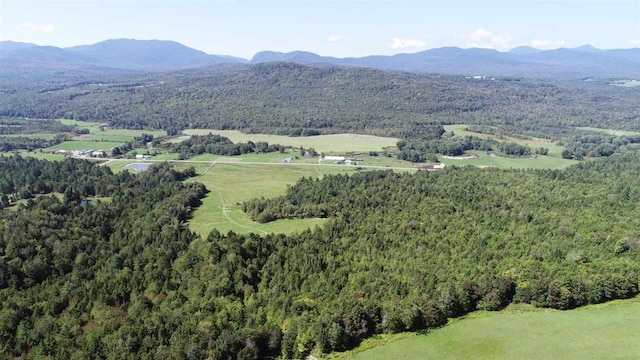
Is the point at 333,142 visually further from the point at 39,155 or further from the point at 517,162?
the point at 39,155

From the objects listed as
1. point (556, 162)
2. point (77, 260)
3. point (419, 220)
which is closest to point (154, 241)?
point (77, 260)

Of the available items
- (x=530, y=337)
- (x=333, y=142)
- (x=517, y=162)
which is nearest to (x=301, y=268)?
(x=530, y=337)

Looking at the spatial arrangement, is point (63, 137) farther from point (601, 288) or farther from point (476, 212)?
point (601, 288)

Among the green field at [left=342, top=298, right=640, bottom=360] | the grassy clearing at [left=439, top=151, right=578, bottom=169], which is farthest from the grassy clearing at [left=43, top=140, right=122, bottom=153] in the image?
the green field at [left=342, top=298, right=640, bottom=360]

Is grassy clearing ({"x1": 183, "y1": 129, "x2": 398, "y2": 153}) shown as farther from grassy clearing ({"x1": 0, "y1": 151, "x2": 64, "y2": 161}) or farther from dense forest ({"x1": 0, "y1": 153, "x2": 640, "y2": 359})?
dense forest ({"x1": 0, "y1": 153, "x2": 640, "y2": 359})

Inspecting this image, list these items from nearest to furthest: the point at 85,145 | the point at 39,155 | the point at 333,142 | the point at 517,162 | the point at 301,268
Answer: the point at 301,268 → the point at 517,162 → the point at 39,155 → the point at 85,145 → the point at 333,142
